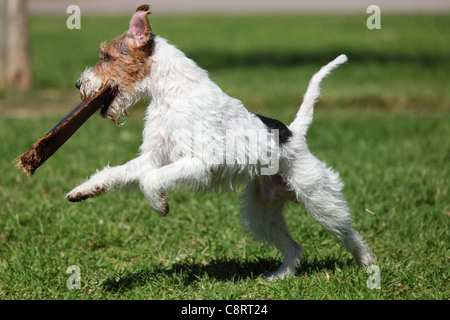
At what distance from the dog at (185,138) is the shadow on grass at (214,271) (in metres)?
0.60

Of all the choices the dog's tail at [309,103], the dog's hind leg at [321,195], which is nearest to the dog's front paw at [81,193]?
the dog's hind leg at [321,195]

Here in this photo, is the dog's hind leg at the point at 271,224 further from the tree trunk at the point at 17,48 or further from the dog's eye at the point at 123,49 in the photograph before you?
the tree trunk at the point at 17,48

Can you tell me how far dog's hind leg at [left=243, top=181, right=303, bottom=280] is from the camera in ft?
16.9

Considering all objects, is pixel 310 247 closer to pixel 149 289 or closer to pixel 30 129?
pixel 149 289

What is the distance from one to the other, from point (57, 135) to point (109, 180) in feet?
1.74

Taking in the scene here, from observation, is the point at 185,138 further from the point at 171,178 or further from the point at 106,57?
the point at 106,57

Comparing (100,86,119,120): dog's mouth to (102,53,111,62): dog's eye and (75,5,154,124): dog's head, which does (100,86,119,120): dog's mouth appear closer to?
(75,5,154,124): dog's head

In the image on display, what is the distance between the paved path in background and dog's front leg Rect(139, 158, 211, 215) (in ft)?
88.5

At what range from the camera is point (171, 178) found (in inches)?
168

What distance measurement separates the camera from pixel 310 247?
19.0ft

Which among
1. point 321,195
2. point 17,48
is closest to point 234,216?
point 321,195

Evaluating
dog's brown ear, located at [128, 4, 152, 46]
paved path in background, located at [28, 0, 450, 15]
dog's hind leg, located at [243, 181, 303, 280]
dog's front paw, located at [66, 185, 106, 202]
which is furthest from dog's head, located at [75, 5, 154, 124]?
paved path in background, located at [28, 0, 450, 15]

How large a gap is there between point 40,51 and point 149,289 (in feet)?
55.5
